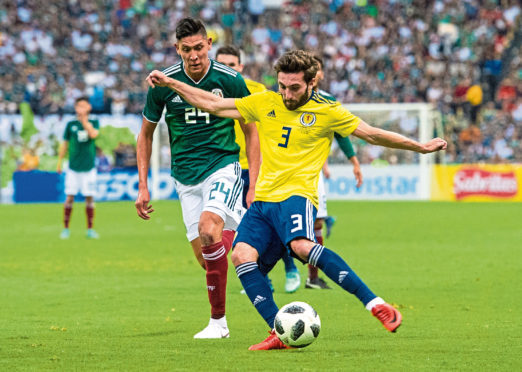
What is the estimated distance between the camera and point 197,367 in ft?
18.2

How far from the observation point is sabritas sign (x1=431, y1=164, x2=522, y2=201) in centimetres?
2758

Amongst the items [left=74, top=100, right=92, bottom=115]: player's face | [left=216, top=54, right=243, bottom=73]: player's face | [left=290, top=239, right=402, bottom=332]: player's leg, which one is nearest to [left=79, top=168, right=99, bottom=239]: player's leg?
[left=74, top=100, right=92, bottom=115]: player's face

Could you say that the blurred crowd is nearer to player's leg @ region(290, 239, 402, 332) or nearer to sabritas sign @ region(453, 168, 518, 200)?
sabritas sign @ region(453, 168, 518, 200)

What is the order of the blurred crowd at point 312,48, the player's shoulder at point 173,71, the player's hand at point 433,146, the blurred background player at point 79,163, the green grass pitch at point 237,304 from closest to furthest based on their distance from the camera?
the green grass pitch at point 237,304, the player's hand at point 433,146, the player's shoulder at point 173,71, the blurred background player at point 79,163, the blurred crowd at point 312,48

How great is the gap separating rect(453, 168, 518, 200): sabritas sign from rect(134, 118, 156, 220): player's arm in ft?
71.2

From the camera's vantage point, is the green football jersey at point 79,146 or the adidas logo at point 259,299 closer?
the adidas logo at point 259,299

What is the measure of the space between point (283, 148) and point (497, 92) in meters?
27.5

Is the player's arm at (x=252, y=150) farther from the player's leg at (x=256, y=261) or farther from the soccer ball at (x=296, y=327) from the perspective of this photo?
the soccer ball at (x=296, y=327)

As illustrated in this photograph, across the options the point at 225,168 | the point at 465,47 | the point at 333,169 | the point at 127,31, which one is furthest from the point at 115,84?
the point at 225,168

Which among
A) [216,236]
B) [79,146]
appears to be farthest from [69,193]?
[216,236]

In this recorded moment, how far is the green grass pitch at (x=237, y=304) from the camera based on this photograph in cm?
589

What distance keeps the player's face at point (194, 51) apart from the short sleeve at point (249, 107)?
61cm

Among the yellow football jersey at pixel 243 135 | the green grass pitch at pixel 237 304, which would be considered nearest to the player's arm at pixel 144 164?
the green grass pitch at pixel 237 304

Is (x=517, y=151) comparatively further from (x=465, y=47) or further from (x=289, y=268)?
(x=289, y=268)
